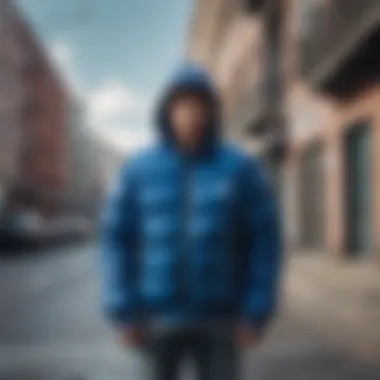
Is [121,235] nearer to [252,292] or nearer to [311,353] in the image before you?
[252,292]

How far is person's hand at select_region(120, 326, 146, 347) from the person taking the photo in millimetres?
831

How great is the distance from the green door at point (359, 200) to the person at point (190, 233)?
22cm

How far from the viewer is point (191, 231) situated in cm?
79

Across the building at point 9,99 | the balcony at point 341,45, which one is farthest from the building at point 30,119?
the balcony at point 341,45

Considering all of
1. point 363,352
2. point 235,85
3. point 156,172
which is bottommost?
point 363,352

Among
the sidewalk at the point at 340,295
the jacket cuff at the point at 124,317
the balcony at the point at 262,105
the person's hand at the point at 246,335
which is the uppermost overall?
the balcony at the point at 262,105

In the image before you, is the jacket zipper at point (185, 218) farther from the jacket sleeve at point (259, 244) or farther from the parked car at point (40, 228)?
the parked car at point (40, 228)

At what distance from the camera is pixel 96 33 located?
→ 99 centimetres

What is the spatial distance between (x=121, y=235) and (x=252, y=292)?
10 centimetres

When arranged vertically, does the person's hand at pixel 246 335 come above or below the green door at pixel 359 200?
below

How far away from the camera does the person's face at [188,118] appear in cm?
79

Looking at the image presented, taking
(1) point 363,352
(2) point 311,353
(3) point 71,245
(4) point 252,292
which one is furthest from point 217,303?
(2) point 311,353

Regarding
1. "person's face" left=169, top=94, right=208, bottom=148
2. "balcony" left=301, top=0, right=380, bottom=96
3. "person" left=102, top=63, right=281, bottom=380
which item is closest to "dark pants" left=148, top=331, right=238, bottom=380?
"person" left=102, top=63, right=281, bottom=380

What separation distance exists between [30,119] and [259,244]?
0.28 metres
